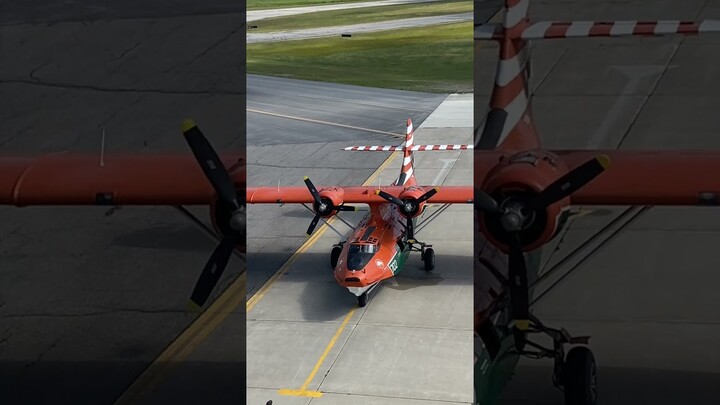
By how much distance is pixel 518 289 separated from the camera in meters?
8.91

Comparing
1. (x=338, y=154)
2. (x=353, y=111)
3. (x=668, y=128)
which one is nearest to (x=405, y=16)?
(x=353, y=111)

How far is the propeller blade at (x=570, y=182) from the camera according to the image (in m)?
8.62

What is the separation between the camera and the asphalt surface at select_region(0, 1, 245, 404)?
23.2 feet

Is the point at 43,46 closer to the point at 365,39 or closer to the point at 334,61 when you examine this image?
the point at 334,61

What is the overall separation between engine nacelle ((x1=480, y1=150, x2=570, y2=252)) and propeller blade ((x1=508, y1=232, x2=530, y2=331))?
0.21 m

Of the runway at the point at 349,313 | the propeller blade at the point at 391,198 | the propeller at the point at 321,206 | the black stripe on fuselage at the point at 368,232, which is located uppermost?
the propeller blade at the point at 391,198

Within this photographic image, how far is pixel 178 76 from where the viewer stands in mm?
6734

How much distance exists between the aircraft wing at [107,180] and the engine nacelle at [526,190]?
4299 millimetres

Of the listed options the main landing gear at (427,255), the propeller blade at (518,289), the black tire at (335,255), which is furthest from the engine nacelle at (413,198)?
the propeller blade at (518,289)

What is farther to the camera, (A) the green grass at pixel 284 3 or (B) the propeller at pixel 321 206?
(A) the green grass at pixel 284 3

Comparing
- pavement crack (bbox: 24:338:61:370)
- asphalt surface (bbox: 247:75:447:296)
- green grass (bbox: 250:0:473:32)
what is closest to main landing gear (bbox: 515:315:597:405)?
pavement crack (bbox: 24:338:61:370)

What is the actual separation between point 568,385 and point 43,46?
968 cm

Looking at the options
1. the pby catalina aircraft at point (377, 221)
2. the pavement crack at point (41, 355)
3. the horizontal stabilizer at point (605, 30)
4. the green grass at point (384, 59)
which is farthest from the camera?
the green grass at point (384, 59)

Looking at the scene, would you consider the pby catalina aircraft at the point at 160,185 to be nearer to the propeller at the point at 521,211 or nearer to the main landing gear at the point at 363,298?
the main landing gear at the point at 363,298
